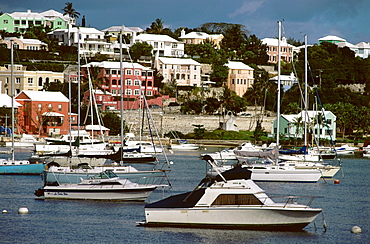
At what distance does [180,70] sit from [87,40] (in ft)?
70.8

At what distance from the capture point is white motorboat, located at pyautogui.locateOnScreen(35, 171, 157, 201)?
129 ft

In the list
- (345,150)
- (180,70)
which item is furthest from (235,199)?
(180,70)

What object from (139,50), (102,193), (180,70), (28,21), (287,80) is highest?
(28,21)

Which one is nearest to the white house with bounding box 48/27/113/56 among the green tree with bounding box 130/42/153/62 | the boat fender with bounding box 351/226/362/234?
the green tree with bounding box 130/42/153/62

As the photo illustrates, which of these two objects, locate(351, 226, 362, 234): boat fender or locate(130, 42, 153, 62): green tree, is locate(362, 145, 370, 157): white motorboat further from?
locate(351, 226, 362, 234): boat fender

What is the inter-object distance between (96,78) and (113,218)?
3588 inches

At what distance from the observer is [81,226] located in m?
34.3

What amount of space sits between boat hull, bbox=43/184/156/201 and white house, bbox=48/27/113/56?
10456 centimetres

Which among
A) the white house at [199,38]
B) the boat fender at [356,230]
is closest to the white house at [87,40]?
the white house at [199,38]

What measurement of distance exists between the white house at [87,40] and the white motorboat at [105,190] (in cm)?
10459

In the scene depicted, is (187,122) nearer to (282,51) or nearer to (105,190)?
(282,51)

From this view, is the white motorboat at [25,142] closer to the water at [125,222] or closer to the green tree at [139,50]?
the water at [125,222]

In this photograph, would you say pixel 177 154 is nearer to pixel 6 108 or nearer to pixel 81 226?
pixel 6 108

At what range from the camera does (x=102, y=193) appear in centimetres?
3962
